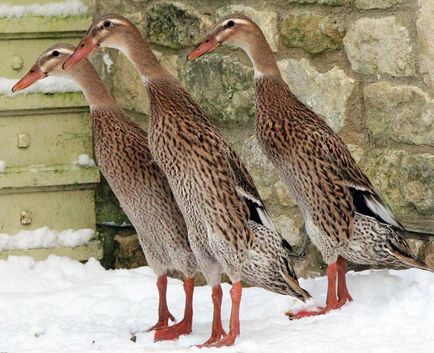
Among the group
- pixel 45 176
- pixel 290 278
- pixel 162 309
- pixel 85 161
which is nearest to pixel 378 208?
pixel 290 278

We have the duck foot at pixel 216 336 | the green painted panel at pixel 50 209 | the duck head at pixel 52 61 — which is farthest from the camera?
the green painted panel at pixel 50 209

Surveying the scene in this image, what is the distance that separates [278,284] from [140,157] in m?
0.79

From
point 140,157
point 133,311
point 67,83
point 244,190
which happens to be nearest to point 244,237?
point 244,190

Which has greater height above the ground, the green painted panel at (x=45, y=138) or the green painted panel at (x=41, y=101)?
the green painted panel at (x=41, y=101)

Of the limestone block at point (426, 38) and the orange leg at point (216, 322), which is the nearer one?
the orange leg at point (216, 322)

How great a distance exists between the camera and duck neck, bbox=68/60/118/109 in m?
5.46

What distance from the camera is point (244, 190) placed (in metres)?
5.13

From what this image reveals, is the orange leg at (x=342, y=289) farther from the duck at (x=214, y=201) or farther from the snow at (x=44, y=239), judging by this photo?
the snow at (x=44, y=239)

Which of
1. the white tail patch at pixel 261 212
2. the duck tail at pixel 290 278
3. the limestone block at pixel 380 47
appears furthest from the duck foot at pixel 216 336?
the limestone block at pixel 380 47

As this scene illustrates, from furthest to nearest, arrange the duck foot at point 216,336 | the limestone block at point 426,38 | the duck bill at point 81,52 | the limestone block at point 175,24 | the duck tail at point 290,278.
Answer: the limestone block at point 175,24
the limestone block at point 426,38
the duck bill at point 81,52
the duck tail at point 290,278
the duck foot at point 216,336

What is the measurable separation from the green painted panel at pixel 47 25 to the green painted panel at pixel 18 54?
5cm

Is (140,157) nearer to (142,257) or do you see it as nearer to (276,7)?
(276,7)

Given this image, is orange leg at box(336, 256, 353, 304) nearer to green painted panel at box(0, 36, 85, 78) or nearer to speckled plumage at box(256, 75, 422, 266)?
speckled plumage at box(256, 75, 422, 266)

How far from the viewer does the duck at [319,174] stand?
531cm
